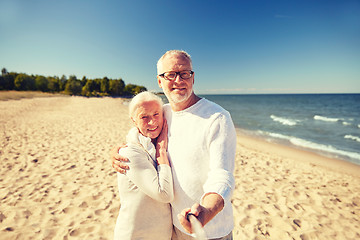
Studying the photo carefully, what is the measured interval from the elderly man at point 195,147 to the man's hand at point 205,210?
0.5 inches

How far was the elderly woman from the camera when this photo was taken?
1.39 m

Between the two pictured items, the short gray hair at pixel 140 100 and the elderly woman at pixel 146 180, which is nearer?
the elderly woman at pixel 146 180

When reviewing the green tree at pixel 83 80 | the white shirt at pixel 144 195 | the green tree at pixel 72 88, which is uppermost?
the green tree at pixel 83 80

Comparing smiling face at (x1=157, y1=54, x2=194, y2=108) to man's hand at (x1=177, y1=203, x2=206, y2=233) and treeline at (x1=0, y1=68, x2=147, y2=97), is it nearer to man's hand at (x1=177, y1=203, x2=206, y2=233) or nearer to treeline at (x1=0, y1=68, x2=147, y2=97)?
man's hand at (x1=177, y1=203, x2=206, y2=233)

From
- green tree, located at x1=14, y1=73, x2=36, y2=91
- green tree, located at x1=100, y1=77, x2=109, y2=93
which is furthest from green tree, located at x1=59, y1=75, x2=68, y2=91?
green tree, located at x1=100, y1=77, x2=109, y2=93

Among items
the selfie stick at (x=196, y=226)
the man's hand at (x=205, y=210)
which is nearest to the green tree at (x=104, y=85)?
the man's hand at (x=205, y=210)

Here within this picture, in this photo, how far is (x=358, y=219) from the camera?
13.1 ft

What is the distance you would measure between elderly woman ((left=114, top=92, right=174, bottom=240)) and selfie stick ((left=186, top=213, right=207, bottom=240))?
0.54 m

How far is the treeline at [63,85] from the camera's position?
64.1 m

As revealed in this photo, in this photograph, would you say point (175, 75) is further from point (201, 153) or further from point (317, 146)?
point (317, 146)

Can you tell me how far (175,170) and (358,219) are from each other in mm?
5106

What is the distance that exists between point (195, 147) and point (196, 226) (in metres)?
0.64

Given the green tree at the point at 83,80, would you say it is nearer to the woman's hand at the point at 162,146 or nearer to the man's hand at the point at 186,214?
the woman's hand at the point at 162,146

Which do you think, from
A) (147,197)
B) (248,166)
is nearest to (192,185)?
(147,197)
